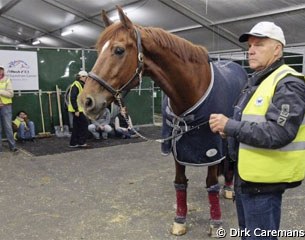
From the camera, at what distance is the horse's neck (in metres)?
2.22

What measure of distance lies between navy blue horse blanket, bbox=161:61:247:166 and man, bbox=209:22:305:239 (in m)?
0.83

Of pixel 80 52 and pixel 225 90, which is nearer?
pixel 225 90

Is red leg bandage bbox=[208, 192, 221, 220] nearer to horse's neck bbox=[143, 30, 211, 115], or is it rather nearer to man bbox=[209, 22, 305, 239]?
horse's neck bbox=[143, 30, 211, 115]

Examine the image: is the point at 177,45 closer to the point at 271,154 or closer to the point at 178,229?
the point at 271,154

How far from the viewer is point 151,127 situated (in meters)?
9.23

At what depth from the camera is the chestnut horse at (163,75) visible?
1.98 meters

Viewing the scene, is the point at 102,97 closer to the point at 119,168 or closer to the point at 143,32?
the point at 143,32

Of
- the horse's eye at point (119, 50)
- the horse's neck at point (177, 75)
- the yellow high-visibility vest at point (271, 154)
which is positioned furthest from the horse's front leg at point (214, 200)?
the horse's eye at point (119, 50)

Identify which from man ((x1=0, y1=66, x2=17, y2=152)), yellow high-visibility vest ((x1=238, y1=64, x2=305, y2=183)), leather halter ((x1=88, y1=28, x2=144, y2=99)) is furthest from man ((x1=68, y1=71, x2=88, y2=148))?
yellow high-visibility vest ((x1=238, y1=64, x2=305, y2=183))

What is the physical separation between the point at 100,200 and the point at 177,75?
1.97 m

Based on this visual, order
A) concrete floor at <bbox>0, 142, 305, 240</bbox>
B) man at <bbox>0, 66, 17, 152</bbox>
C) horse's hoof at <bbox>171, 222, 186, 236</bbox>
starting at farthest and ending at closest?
man at <bbox>0, 66, 17, 152</bbox> < concrete floor at <bbox>0, 142, 305, 240</bbox> < horse's hoof at <bbox>171, 222, 186, 236</bbox>

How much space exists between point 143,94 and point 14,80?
3.48 m

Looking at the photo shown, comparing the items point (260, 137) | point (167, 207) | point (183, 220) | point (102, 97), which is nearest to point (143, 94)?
point (167, 207)

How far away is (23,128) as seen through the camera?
7148 mm
